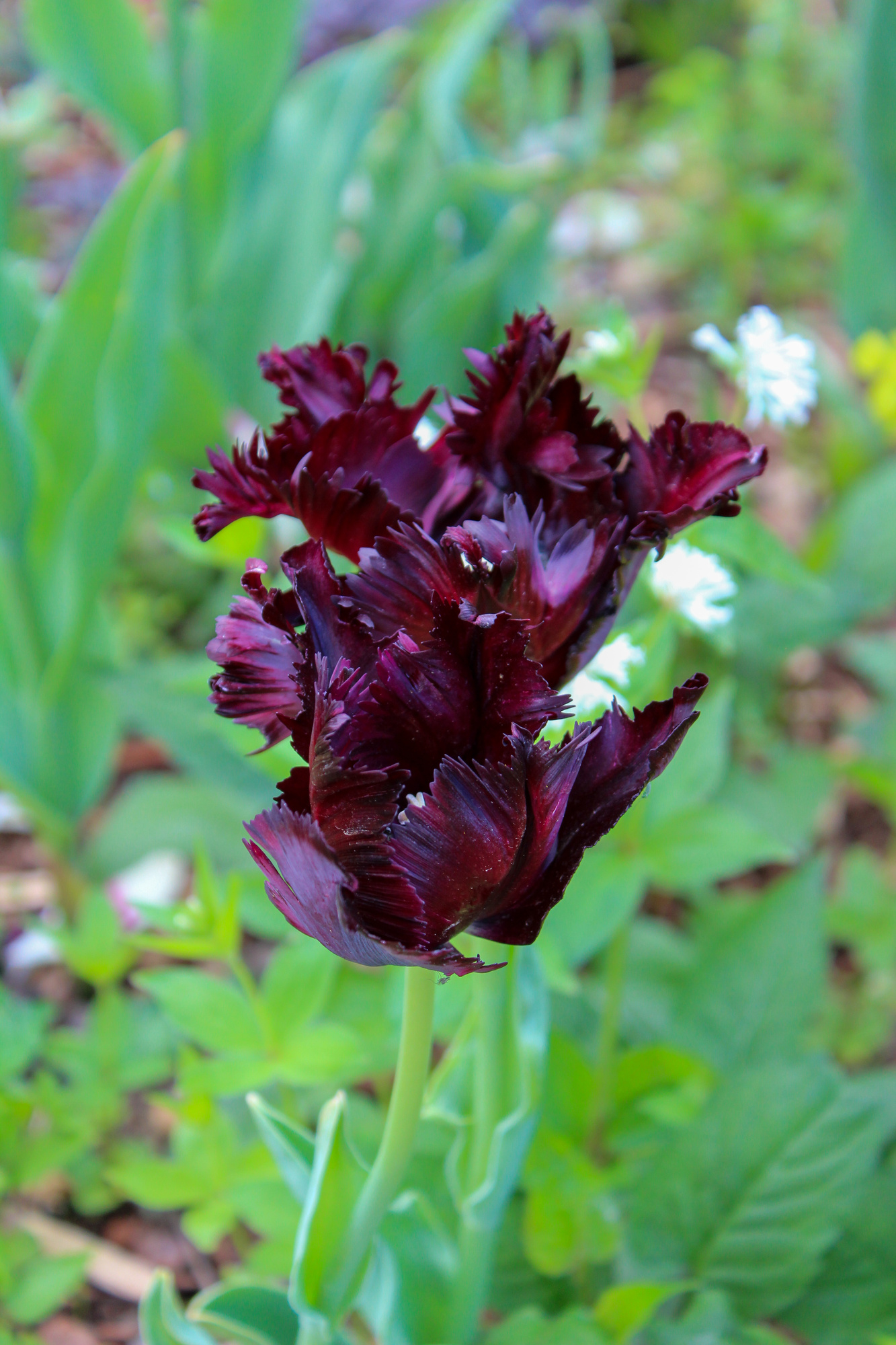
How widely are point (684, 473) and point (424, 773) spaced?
0.18 metres

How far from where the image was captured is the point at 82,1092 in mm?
928

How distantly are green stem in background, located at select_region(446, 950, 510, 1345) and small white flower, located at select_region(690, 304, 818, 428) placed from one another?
14.9 inches

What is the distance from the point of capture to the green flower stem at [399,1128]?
1.57ft

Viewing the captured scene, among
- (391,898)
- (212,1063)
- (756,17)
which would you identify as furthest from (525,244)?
(756,17)

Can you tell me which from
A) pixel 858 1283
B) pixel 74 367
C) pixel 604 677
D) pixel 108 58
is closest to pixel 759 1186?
pixel 858 1283

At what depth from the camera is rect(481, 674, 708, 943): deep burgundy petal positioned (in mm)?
408

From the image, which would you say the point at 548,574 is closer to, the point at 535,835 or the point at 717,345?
the point at 535,835

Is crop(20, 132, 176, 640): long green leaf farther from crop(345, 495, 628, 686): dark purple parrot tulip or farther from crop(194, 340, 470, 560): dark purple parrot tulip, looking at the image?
crop(345, 495, 628, 686): dark purple parrot tulip

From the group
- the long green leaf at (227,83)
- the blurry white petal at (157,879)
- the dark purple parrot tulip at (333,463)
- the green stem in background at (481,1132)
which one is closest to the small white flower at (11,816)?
the blurry white petal at (157,879)

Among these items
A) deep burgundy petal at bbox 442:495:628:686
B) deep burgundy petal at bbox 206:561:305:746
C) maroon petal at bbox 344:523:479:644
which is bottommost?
deep burgundy petal at bbox 206:561:305:746

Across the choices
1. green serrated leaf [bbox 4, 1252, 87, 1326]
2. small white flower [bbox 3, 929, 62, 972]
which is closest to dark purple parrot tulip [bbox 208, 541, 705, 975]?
green serrated leaf [bbox 4, 1252, 87, 1326]

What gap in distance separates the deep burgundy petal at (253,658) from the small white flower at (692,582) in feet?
0.99

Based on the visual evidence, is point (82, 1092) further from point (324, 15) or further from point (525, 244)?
point (324, 15)

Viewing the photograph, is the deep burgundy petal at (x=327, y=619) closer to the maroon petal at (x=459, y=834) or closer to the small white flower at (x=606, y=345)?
the maroon petal at (x=459, y=834)
